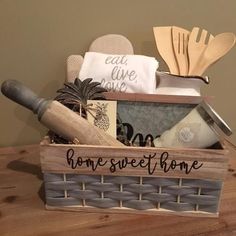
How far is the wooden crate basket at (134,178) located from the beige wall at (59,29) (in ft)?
1.06

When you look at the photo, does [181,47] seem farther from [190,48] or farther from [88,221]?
[88,221]

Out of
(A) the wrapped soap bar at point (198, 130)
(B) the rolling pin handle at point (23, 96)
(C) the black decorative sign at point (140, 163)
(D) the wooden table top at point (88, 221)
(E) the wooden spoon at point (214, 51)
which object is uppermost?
(E) the wooden spoon at point (214, 51)

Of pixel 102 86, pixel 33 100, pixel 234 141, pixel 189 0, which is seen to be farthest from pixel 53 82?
pixel 234 141

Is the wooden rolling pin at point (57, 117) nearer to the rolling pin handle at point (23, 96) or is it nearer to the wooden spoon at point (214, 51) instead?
the rolling pin handle at point (23, 96)

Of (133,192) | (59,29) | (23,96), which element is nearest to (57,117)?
(23,96)

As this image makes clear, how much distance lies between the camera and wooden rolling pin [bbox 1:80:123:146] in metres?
0.57

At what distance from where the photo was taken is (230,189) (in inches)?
26.2

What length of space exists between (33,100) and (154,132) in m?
0.25

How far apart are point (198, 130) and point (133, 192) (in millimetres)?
153

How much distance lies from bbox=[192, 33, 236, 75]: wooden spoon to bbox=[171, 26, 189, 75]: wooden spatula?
1.0 inches

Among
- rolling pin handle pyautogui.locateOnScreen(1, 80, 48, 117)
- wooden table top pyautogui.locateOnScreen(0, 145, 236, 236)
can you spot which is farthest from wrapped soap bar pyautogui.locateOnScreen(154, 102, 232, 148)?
rolling pin handle pyautogui.locateOnScreen(1, 80, 48, 117)

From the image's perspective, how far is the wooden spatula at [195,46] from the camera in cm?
73

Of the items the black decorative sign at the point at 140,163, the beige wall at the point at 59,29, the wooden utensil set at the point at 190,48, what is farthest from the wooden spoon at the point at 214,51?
the black decorative sign at the point at 140,163

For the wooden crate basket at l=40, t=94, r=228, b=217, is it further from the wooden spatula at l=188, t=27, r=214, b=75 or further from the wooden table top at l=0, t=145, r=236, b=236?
the wooden spatula at l=188, t=27, r=214, b=75
